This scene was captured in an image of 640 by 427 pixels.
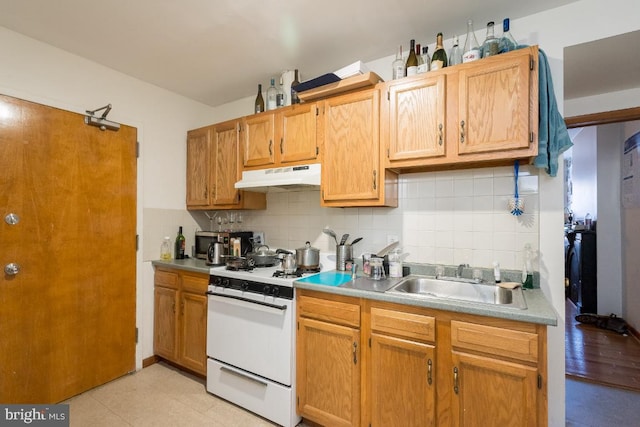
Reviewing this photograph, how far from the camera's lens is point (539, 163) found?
157 centimetres

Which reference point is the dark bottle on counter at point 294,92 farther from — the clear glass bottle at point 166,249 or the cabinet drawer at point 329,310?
the clear glass bottle at point 166,249

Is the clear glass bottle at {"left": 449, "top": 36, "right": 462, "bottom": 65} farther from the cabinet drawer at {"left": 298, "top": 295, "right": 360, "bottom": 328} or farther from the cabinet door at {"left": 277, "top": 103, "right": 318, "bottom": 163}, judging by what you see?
the cabinet drawer at {"left": 298, "top": 295, "right": 360, "bottom": 328}

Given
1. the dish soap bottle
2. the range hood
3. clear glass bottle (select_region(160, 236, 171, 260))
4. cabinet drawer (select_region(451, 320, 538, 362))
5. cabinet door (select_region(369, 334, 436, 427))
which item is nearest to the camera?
cabinet drawer (select_region(451, 320, 538, 362))

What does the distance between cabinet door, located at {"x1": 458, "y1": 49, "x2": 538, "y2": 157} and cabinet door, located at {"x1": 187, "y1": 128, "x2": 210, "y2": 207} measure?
7.43 ft

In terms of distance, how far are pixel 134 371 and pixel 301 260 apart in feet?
6.06

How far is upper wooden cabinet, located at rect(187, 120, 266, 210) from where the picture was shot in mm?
2689

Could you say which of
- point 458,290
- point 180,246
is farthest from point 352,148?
point 180,246

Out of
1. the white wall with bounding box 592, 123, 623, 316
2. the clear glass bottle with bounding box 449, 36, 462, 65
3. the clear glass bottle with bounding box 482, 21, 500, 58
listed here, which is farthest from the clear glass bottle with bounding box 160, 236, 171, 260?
the white wall with bounding box 592, 123, 623, 316

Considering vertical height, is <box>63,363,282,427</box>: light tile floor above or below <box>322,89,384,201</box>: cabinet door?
below

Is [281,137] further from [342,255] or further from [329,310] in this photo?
[329,310]

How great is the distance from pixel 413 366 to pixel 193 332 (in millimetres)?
1793

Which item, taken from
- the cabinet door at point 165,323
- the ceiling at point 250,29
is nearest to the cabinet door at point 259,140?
the ceiling at point 250,29

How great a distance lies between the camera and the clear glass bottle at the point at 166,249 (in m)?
2.86

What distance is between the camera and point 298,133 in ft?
7.55
